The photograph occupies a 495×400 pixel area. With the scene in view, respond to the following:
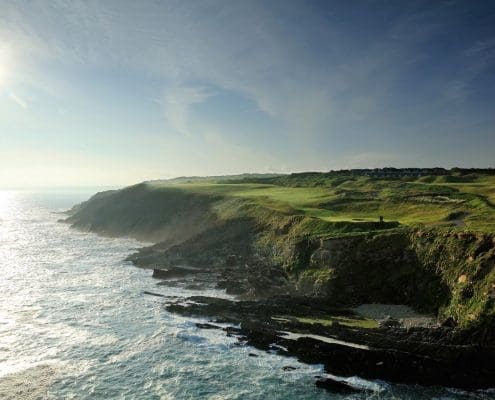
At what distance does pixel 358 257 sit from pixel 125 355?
1033 inches

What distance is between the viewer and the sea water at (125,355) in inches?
1114

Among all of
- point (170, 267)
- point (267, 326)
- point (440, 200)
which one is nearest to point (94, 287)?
point (170, 267)

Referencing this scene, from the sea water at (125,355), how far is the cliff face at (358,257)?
1034 centimetres

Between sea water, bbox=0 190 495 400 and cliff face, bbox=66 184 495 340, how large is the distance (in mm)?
10341

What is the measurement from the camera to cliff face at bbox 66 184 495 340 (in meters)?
37.7

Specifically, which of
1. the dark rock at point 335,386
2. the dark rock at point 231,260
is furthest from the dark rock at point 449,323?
the dark rock at point 231,260

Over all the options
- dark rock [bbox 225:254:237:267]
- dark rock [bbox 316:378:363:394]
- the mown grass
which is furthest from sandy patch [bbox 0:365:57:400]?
the mown grass

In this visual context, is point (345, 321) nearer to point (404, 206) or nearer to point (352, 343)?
point (352, 343)

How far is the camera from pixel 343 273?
47.3 metres

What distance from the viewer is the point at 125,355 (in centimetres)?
3400

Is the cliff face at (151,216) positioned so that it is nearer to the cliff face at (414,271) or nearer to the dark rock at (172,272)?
the dark rock at (172,272)

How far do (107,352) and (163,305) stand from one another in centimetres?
1233

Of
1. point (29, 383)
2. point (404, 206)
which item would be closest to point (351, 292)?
point (404, 206)

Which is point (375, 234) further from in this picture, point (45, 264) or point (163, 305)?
point (45, 264)
